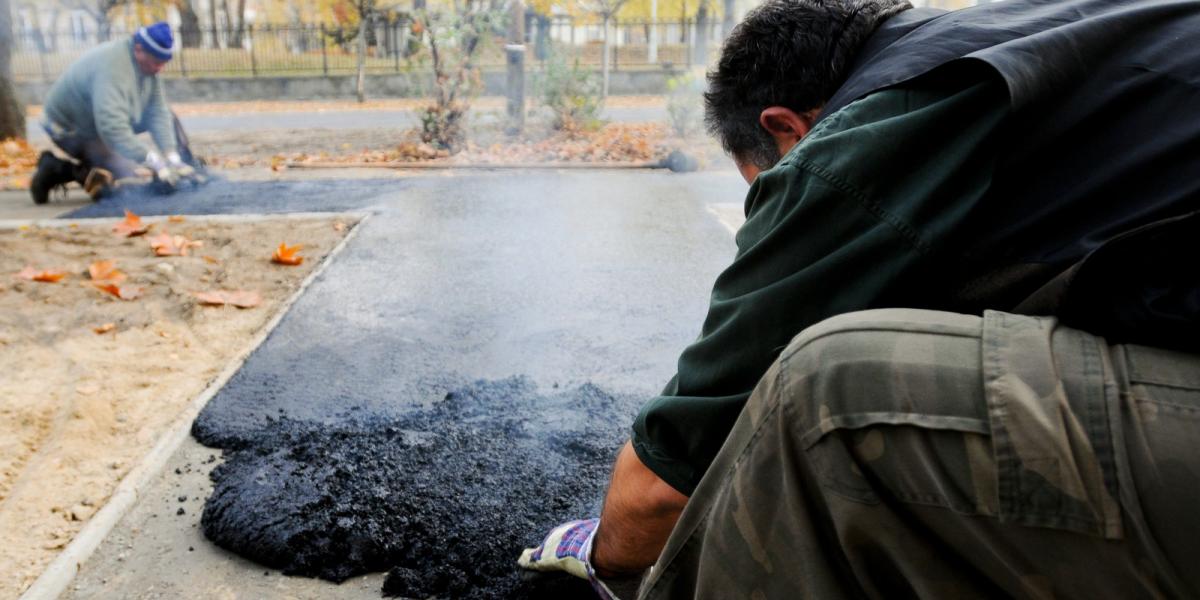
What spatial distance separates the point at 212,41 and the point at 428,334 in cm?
1976

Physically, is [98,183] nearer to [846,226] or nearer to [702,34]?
[846,226]

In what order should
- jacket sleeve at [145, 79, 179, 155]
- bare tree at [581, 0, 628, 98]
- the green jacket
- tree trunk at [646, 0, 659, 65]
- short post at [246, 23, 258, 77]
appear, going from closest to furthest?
the green jacket
jacket sleeve at [145, 79, 179, 155]
bare tree at [581, 0, 628, 98]
short post at [246, 23, 258, 77]
tree trunk at [646, 0, 659, 65]

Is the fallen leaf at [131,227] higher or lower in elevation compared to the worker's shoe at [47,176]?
lower

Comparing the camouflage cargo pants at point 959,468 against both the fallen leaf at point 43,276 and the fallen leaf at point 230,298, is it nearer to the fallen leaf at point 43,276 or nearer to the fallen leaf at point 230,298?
the fallen leaf at point 230,298

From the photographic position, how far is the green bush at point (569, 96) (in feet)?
37.9

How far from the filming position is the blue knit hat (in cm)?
768

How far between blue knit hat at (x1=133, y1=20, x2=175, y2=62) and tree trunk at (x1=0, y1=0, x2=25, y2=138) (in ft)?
17.1

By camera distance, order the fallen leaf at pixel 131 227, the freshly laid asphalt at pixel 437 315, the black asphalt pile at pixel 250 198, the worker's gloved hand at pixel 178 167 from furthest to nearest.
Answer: the worker's gloved hand at pixel 178 167
the black asphalt pile at pixel 250 198
the fallen leaf at pixel 131 227
the freshly laid asphalt at pixel 437 315

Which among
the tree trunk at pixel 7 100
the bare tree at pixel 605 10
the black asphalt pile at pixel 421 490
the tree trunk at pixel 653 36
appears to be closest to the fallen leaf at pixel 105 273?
the black asphalt pile at pixel 421 490

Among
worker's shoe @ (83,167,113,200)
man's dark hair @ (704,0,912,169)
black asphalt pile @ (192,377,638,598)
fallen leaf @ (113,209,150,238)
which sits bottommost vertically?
black asphalt pile @ (192,377,638,598)

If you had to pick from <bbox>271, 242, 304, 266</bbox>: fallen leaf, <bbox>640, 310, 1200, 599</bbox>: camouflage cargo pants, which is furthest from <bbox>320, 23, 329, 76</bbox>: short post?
<bbox>640, 310, 1200, 599</bbox>: camouflage cargo pants

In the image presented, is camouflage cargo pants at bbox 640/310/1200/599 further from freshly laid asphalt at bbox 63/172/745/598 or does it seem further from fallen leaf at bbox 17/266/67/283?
fallen leaf at bbox 17/266/67/283

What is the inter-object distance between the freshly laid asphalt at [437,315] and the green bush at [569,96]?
391cm

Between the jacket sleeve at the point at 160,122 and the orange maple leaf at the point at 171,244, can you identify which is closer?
the orange maple leaf at the point at 171,244
